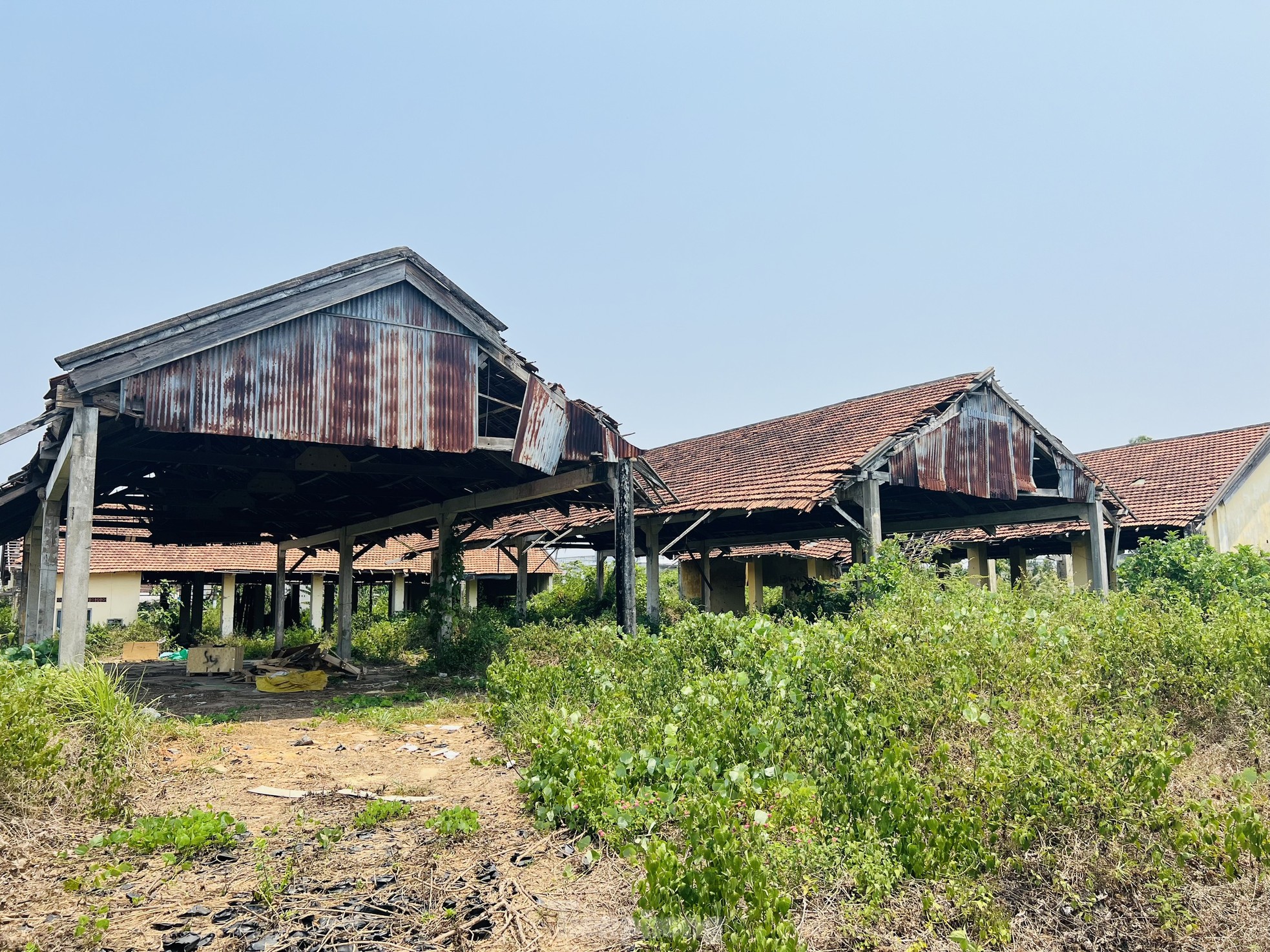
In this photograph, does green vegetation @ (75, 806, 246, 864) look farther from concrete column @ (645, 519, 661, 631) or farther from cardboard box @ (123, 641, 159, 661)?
cardboard box @ (123, 641, 159, 661)

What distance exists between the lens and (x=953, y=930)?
4059mm

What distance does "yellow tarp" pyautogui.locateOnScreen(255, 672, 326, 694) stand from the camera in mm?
13156

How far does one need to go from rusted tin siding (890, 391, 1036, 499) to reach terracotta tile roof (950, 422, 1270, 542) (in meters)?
3.74

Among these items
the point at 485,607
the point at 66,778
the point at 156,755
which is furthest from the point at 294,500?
the point at 66,778

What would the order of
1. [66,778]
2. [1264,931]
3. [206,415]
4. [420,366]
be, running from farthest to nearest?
[420,366]
[206,415]
[66,778]
[1264,931]

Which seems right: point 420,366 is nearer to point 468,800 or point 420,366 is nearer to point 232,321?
point 232,321

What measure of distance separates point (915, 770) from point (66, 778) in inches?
211

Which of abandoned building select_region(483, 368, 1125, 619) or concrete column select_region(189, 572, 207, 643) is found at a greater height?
abandoned building select_region(483, 368, 1125, 619)

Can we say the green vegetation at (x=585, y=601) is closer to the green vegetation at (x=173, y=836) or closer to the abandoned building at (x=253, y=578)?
the abandoned building at (x=253, y=578)

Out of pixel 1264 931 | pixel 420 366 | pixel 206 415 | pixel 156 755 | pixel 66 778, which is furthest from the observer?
pixel 420 366

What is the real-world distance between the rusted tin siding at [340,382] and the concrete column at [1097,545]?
12233mm

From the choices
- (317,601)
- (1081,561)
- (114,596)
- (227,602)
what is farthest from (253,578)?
(1081,561)

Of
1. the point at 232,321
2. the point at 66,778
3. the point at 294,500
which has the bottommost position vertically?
the point at 66,778

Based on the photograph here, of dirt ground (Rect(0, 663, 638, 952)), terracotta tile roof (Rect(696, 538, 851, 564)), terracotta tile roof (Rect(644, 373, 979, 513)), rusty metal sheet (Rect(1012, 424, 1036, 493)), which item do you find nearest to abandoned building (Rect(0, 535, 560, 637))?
terracotta tile roof (Rect(696, 538, 851, 564))
